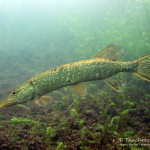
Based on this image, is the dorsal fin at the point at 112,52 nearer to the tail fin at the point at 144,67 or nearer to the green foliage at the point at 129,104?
the tail fin at the point at 144,67

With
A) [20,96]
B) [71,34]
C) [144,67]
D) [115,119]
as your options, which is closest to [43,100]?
[20,96]

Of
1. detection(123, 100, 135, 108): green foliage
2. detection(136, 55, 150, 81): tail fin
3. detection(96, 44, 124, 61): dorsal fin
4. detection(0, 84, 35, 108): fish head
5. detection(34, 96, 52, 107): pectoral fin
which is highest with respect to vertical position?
detection(96, 44, 124, 61): dorsal fin

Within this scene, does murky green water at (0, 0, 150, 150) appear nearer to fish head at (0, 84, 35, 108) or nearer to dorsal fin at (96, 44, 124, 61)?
fish head at (0, 84, 35, 108)

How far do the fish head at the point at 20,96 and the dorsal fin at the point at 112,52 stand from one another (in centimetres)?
169

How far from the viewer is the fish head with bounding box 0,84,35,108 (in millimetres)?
4645

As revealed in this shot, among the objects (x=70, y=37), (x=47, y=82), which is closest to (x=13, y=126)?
(x=47, y=82)

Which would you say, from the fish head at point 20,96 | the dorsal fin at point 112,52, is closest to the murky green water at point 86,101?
the fish head at point 20,96

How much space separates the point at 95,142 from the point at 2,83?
32.9ft

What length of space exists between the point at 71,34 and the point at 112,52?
1729 centimetres

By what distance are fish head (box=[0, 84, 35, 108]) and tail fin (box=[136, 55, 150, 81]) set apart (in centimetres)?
228

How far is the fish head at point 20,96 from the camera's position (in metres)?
4.64

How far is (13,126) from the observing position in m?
6.62

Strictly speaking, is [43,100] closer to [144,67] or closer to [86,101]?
[144,67]

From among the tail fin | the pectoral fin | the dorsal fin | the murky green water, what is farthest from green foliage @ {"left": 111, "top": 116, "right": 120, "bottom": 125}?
the pectoral fin
